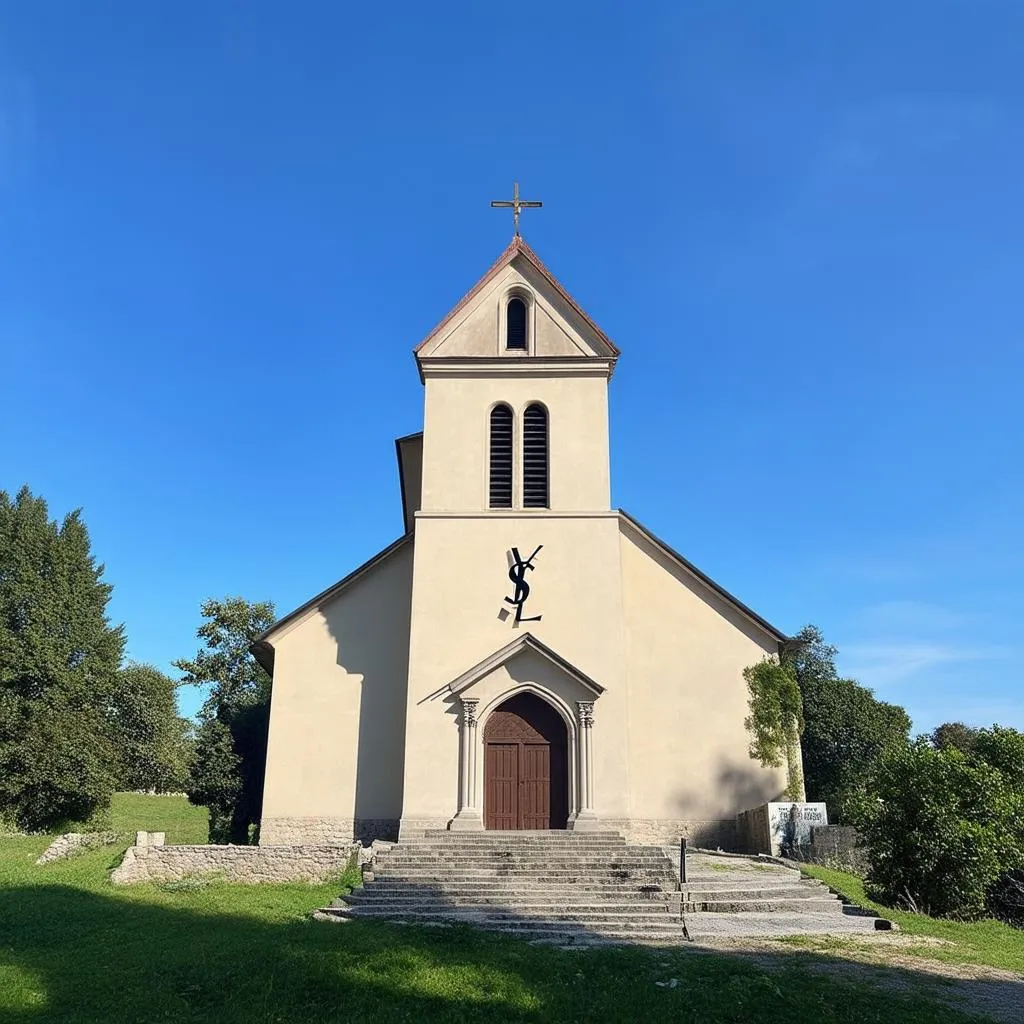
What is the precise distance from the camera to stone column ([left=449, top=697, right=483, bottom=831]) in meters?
19.8

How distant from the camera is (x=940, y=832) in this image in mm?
15805

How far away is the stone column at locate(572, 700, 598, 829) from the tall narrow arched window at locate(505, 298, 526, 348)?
32.5 feet

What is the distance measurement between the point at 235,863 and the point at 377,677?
6.08m

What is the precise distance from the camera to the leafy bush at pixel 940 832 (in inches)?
615

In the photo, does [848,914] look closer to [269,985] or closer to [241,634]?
[269,985]

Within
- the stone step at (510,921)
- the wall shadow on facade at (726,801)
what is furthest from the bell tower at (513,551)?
the stone step at (510,921)

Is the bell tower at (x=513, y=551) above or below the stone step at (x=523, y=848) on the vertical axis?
above

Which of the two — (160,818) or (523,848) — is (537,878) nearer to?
(523,848)

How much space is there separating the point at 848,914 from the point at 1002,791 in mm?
4202

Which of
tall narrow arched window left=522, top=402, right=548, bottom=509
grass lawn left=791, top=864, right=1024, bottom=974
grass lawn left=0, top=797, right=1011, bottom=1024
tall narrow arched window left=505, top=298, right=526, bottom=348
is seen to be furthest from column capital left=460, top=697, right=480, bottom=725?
tall narrow arched window left=505, top=298, right=526, bottom=348

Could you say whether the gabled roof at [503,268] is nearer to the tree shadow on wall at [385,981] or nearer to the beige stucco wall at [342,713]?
the beige stucco wall at [342,713]

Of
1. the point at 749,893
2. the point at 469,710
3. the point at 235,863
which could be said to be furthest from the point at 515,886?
the point at 235,863

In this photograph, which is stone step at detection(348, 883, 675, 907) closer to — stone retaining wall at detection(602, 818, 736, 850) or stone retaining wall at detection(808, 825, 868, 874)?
stone retaining wall at detection(808, 825, 868, 874)

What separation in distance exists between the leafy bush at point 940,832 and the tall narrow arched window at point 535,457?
406 inches
